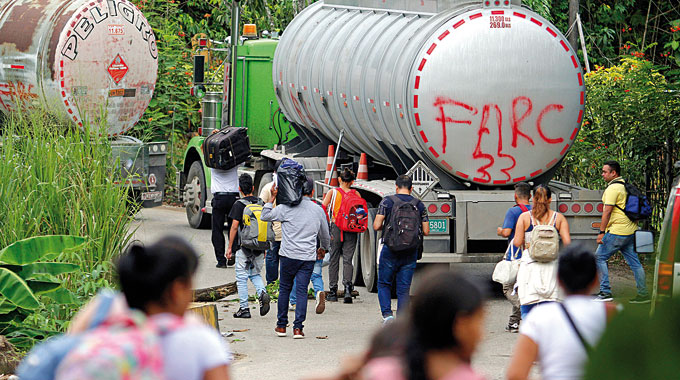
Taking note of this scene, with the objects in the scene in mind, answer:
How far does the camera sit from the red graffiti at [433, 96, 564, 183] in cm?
1023

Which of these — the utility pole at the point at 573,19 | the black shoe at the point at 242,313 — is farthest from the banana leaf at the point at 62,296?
the utility pole at the point at 573,19

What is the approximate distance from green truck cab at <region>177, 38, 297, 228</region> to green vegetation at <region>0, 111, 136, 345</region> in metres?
7.70

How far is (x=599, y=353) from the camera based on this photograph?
126cm

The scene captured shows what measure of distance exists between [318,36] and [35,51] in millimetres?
3972

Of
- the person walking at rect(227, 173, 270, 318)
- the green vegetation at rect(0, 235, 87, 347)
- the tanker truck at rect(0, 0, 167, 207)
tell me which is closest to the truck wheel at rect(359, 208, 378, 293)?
the person walking at rect(227, 173, 270, 318)

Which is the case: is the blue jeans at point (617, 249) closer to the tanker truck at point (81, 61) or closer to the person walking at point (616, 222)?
the person walking at point (616, 222)

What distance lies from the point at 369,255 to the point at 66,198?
13.5 feet

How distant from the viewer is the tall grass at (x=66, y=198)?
814cm

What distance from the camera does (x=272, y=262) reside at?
34.8 feet

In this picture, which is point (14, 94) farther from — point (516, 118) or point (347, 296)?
point (516, 118)

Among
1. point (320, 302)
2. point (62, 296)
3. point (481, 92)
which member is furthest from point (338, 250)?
point (62, 296)

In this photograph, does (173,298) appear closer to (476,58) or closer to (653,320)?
(653,320)

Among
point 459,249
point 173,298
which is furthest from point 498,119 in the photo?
point 173,298

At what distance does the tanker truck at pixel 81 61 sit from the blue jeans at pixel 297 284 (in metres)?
4.93
